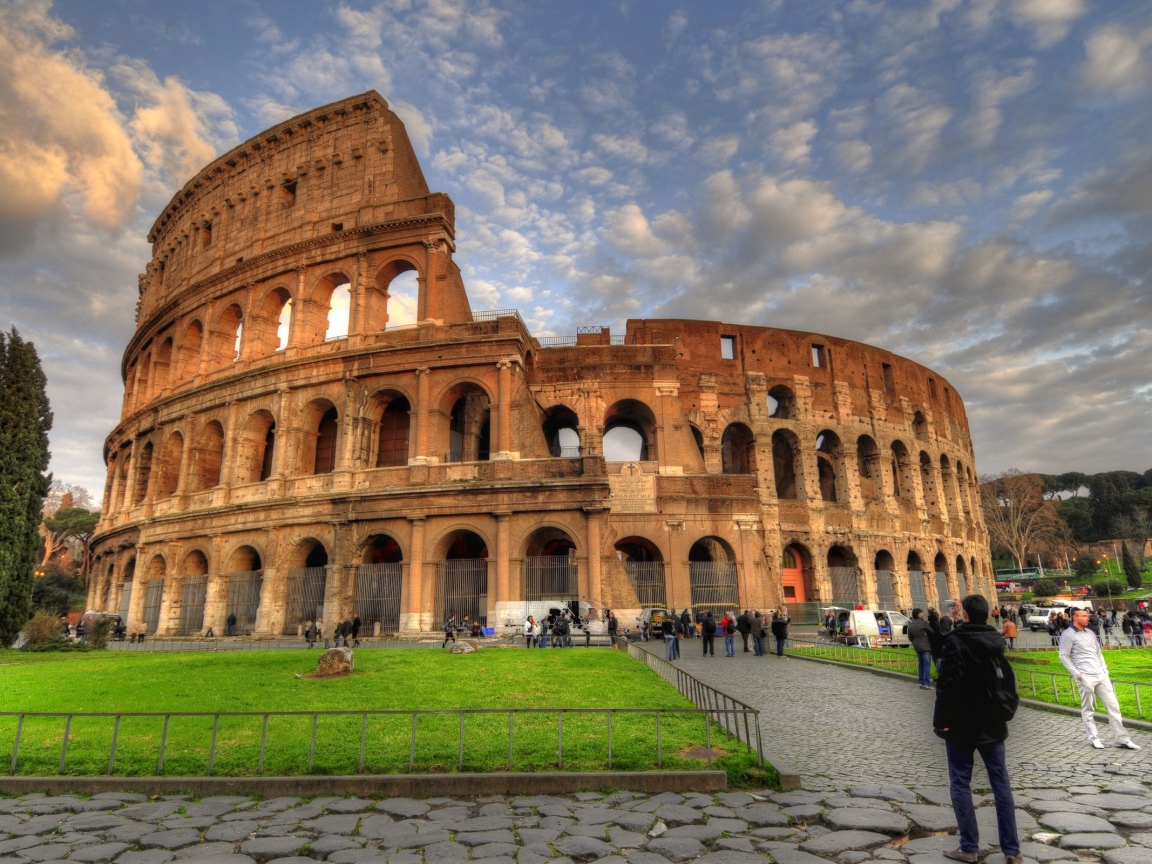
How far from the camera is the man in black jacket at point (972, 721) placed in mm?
4094

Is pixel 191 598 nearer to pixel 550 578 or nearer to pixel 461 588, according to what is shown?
pixel 461 588

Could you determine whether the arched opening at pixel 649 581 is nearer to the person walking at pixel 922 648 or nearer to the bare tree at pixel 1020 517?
the person walking at pixel 922 648

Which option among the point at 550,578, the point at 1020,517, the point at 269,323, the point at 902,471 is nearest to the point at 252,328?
the point at 269,323

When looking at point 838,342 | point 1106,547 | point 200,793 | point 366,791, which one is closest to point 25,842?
point 200,793

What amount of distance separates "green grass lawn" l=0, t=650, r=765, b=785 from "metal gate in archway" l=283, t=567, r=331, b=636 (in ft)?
31.1

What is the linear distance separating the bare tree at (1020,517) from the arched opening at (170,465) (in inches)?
2193

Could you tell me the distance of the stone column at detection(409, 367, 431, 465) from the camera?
24.2 m

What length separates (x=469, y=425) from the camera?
1049 inches

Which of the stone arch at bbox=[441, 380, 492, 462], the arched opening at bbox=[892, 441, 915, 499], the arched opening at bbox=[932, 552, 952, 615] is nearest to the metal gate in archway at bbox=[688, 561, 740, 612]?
the stone arch at bbox=[441, 380, 492, 462]

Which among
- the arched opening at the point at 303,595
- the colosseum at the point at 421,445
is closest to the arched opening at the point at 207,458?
the colosseum at the point at 421,445

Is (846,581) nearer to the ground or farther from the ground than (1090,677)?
farther from the ground

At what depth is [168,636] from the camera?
25.9 meters

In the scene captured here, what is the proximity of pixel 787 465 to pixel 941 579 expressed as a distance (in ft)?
33.9

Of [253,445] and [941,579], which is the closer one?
[253,445]
